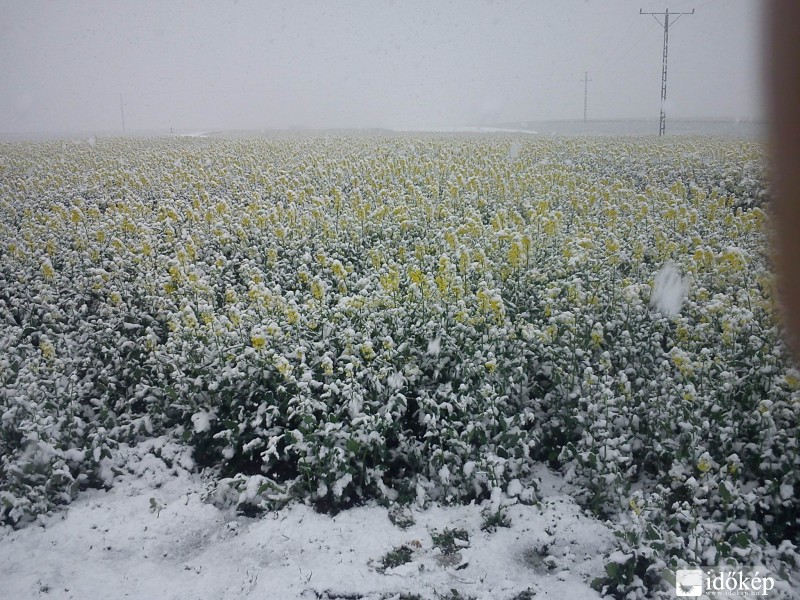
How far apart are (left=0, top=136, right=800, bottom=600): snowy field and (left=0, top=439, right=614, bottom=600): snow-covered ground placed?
2 cm

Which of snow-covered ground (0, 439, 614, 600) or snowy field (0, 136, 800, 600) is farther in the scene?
snowy field (0, 136, 800, 600)

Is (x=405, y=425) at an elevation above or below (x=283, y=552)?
above

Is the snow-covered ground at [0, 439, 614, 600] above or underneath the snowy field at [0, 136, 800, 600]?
underneath

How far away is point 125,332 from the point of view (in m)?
7.95

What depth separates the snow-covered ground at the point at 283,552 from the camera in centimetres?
443

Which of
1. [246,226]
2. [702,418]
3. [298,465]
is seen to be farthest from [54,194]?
[702,418]

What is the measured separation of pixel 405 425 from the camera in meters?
6.34

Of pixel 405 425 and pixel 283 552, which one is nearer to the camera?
pixel 283 552

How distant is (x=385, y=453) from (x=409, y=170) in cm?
1354

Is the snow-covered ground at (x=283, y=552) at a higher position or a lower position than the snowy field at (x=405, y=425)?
lower

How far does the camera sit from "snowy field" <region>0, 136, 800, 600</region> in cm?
457

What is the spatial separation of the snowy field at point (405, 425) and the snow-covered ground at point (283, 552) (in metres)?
0.02

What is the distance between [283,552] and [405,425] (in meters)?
1.98

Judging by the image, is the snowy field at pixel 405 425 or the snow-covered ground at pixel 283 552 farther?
the snowy field at pixel 405 425
